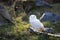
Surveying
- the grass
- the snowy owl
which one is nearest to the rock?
the grass

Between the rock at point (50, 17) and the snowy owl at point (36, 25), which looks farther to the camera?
the rock at point (50, 17)

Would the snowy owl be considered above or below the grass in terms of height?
above

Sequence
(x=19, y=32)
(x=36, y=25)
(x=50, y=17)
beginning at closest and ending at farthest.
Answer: (x=19, y=32) → (x=36, y=25) → (x=50, y=17)

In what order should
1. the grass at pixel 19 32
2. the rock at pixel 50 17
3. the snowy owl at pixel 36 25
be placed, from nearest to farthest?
1. the grass at pixel 19 32
2. the snowy owl at pixel 36 25
3. the rock at pixel 50 17

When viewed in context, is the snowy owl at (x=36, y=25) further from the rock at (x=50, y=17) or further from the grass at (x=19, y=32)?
the rock at (x=50, y=17)

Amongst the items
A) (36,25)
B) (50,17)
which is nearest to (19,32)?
(36,25)

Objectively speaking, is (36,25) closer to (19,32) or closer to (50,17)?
(19,32)

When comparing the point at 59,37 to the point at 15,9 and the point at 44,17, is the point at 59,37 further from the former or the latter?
the point at 15,9

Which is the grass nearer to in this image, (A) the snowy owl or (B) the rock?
(A) the snowy owl

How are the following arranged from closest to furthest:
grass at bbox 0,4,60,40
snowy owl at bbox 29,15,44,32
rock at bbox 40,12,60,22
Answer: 1. grass at bbox 0,4,60,40
2. snowy owl at bbox 29,15,44,32
3. rock at bbox 40,12,60,22

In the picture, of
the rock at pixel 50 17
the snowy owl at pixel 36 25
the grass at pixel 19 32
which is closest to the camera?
the grass at pixel 19 32

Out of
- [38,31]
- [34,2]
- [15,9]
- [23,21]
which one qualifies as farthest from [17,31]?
[34,2]

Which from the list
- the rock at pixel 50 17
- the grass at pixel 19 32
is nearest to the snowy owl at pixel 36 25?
the grass at pixel 19 32

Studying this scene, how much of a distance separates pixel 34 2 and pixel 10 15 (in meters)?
2.56
